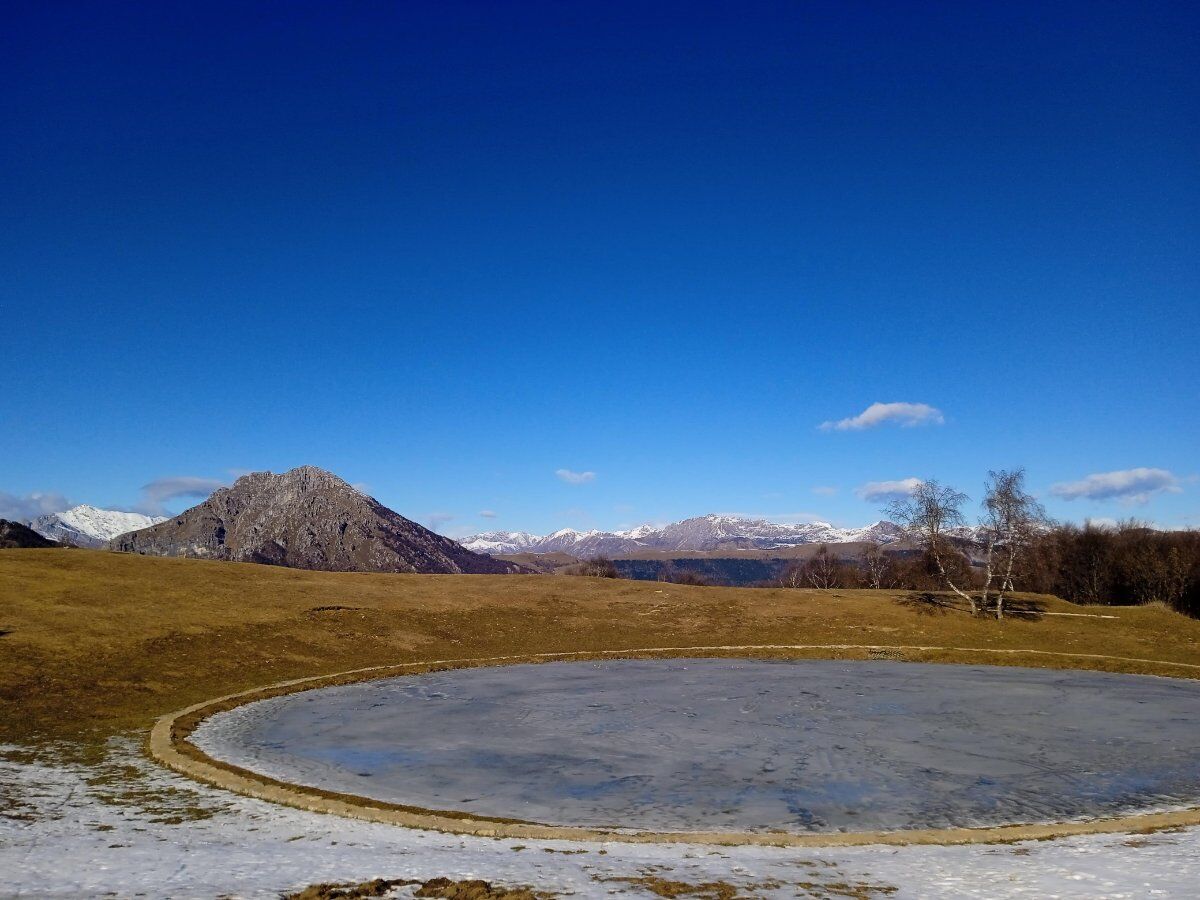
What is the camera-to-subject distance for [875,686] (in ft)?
97.7

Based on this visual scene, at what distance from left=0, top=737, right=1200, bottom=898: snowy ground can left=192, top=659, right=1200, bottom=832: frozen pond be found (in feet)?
5.50

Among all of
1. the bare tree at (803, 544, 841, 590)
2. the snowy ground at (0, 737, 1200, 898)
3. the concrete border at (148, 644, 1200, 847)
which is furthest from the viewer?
the bare tree at (803, 544, 841, 590)

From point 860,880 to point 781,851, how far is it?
1.62 m

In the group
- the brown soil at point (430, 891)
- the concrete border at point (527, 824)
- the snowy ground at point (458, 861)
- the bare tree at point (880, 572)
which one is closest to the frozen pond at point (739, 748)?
the concrete border at point (527, 824)

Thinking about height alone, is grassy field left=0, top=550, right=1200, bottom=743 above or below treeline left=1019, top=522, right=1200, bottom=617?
below

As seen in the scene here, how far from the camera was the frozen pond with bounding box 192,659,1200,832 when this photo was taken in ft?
47.9

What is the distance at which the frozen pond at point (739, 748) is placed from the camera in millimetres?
14602

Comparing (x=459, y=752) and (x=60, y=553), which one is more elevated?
(x=60, y=553)

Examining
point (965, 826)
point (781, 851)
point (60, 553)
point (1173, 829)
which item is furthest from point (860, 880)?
point (60, 553)

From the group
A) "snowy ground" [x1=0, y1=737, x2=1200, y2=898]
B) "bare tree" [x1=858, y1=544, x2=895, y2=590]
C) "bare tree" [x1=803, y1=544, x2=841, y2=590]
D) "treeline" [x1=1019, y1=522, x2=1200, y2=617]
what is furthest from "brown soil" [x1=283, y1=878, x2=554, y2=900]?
"bare tree" [x1=803, y1=544, x2=841, y2=590]

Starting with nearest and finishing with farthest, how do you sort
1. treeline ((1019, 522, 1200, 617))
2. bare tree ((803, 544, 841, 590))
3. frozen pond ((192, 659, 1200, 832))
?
frozen pond ((192, 659, 1200, 832)), treeline ((1019, 522, 1200, 617)), bare tree ((803, 544, 841, 590))

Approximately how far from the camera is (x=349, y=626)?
40.9 m

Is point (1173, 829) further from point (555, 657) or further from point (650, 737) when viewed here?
point (555, 657)

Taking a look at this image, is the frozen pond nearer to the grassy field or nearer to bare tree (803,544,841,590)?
the grassy field
